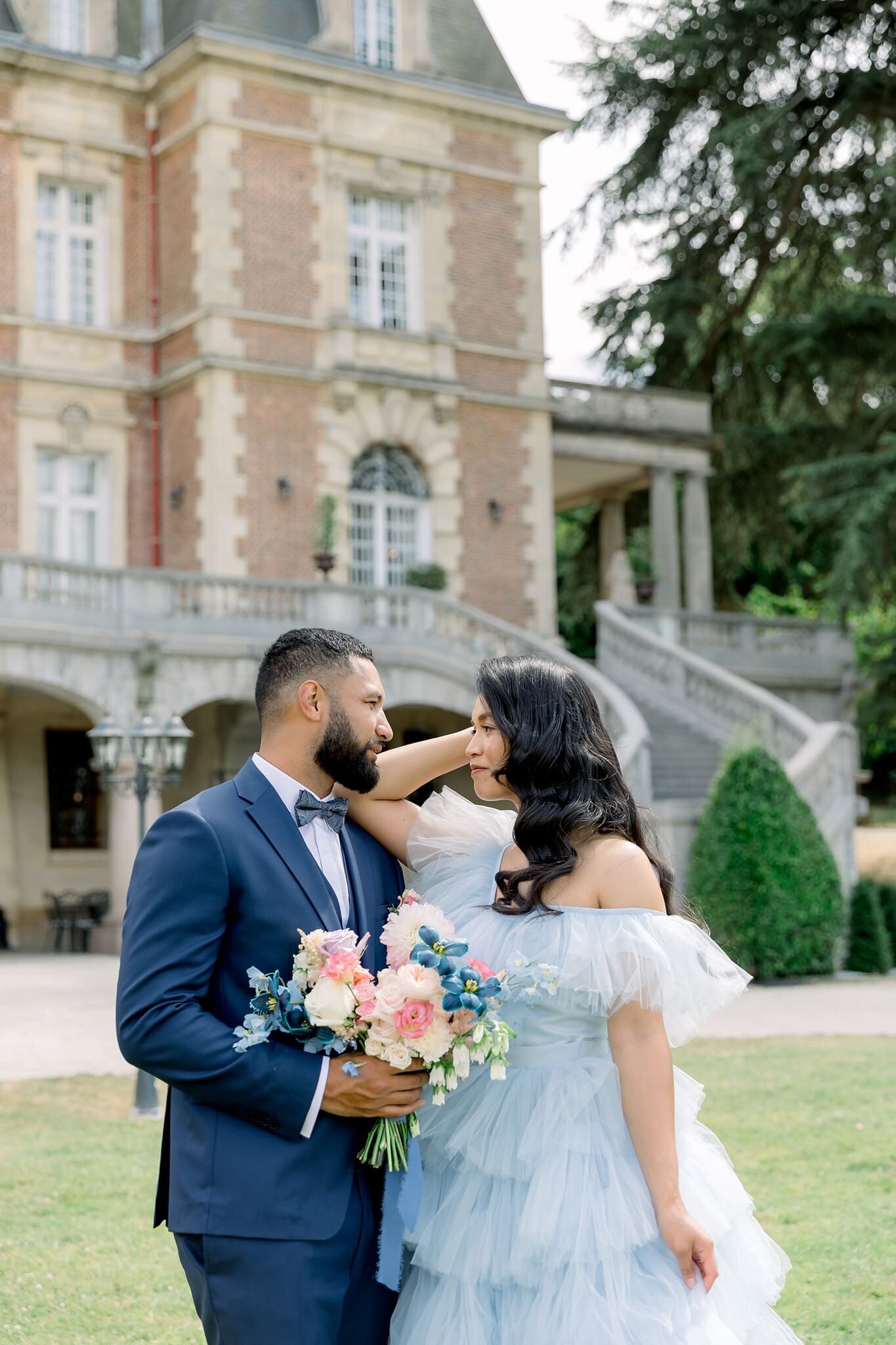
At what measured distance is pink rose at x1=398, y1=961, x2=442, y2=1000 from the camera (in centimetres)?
295

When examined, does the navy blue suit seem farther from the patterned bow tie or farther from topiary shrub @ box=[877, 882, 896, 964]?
topiary shrub @ box=[877, 882, 896, 964]

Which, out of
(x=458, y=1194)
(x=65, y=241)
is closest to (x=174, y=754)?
(x=458, y=1194)

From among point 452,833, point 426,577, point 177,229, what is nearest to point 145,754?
point 452,833

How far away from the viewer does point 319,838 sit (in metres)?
3.34

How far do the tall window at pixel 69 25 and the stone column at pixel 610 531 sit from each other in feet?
35.3

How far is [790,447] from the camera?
85.8ft

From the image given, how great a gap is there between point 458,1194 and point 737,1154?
16.2 feet

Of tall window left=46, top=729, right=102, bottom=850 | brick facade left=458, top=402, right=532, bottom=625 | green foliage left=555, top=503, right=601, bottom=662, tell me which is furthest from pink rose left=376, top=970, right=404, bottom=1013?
green foliage left=555, top=503, right=601, bottom=662

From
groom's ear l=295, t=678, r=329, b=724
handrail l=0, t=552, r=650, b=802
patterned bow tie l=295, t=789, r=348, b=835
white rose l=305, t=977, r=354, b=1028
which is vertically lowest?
white rose l=305, t=977, r=354, b=1028

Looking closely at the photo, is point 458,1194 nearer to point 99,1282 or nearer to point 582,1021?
point 582,1021

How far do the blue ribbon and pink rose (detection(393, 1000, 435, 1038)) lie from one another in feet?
1.21

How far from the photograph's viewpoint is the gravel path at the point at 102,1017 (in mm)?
11172

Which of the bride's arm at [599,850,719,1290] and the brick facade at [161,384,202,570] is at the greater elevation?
the brick facade at [161,384,202,570]

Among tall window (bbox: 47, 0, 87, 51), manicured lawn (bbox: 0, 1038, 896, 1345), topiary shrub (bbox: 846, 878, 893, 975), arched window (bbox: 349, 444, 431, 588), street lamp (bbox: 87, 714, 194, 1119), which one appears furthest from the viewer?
arched window (bbox: 349, 444, 431, 588)
